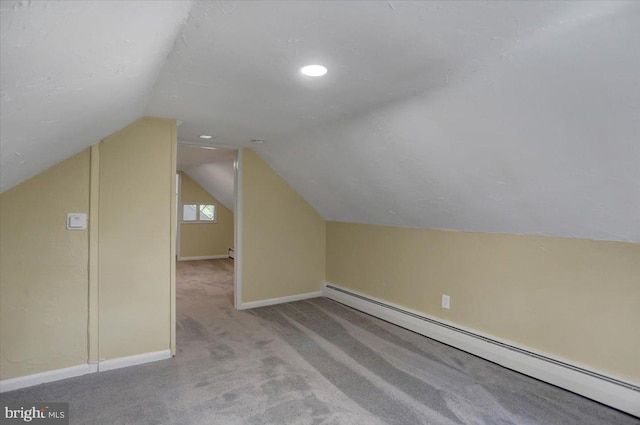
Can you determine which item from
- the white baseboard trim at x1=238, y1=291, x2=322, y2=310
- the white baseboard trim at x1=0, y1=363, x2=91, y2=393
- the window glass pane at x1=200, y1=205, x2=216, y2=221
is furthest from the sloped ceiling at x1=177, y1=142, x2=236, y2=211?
the white baseboard trim at x1=0, y1=363, x2=91, y2=393

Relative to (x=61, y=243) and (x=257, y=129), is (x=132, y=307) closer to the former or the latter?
(x=61, y=243)

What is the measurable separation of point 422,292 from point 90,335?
2752 millimetres

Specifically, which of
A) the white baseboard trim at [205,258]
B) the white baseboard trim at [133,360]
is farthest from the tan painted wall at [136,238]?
the white baseboard trim at [205,258]

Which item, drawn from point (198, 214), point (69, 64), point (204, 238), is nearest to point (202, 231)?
point (204, 238)

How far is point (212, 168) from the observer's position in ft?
20.2

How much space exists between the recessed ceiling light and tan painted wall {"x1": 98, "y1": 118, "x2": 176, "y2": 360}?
4.79ft

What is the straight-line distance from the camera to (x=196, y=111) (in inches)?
100

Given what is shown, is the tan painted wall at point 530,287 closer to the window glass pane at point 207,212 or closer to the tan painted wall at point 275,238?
the tan painted wall at point 275,238

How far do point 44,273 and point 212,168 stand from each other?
3.90 m

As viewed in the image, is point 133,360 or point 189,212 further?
point 189,212

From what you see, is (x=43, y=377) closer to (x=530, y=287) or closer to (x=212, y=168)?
(x=530, y=287)

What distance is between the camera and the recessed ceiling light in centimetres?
176

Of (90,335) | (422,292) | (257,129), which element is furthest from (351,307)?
(90,335)

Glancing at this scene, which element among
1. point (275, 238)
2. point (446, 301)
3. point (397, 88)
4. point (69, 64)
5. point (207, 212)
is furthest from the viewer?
point (207, 212)
